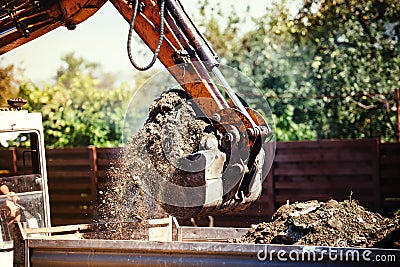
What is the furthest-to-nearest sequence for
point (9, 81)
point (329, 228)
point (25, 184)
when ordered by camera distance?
point (9, 81), point (25, 184), point (329, 228)

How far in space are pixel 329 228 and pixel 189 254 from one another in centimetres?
120

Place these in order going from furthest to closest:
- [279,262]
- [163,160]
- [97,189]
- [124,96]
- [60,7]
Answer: [124,96] → [97,189] → [60,7] → [163,160] → [279,262]

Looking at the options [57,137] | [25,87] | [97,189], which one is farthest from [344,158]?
[25,87]

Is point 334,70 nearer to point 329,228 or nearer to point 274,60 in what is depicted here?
point 274,60

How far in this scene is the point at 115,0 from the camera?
584 centimetres

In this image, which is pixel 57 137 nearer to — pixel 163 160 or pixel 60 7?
pixel 60 7

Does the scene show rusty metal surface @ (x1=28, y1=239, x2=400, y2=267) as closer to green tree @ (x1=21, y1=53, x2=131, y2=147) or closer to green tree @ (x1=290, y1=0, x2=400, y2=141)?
green tree @ (x1=290, y1=0, x2=400, y2=141)

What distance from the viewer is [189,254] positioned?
392 centimetres

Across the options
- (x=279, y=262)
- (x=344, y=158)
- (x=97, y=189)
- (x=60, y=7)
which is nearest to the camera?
(x=279, y=262)

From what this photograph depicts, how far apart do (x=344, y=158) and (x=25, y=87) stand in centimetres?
759

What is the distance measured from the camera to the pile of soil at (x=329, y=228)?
14.9ft

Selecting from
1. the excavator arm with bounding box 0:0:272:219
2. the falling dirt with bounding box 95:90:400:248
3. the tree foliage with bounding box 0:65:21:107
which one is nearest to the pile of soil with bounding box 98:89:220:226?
the falling dirt with bounding box 95:90:400:248

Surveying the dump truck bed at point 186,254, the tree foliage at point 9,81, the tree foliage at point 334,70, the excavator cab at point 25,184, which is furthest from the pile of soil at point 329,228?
the tree foliage at point 9,81

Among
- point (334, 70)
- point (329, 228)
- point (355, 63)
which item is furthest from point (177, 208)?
point (334, 70)
